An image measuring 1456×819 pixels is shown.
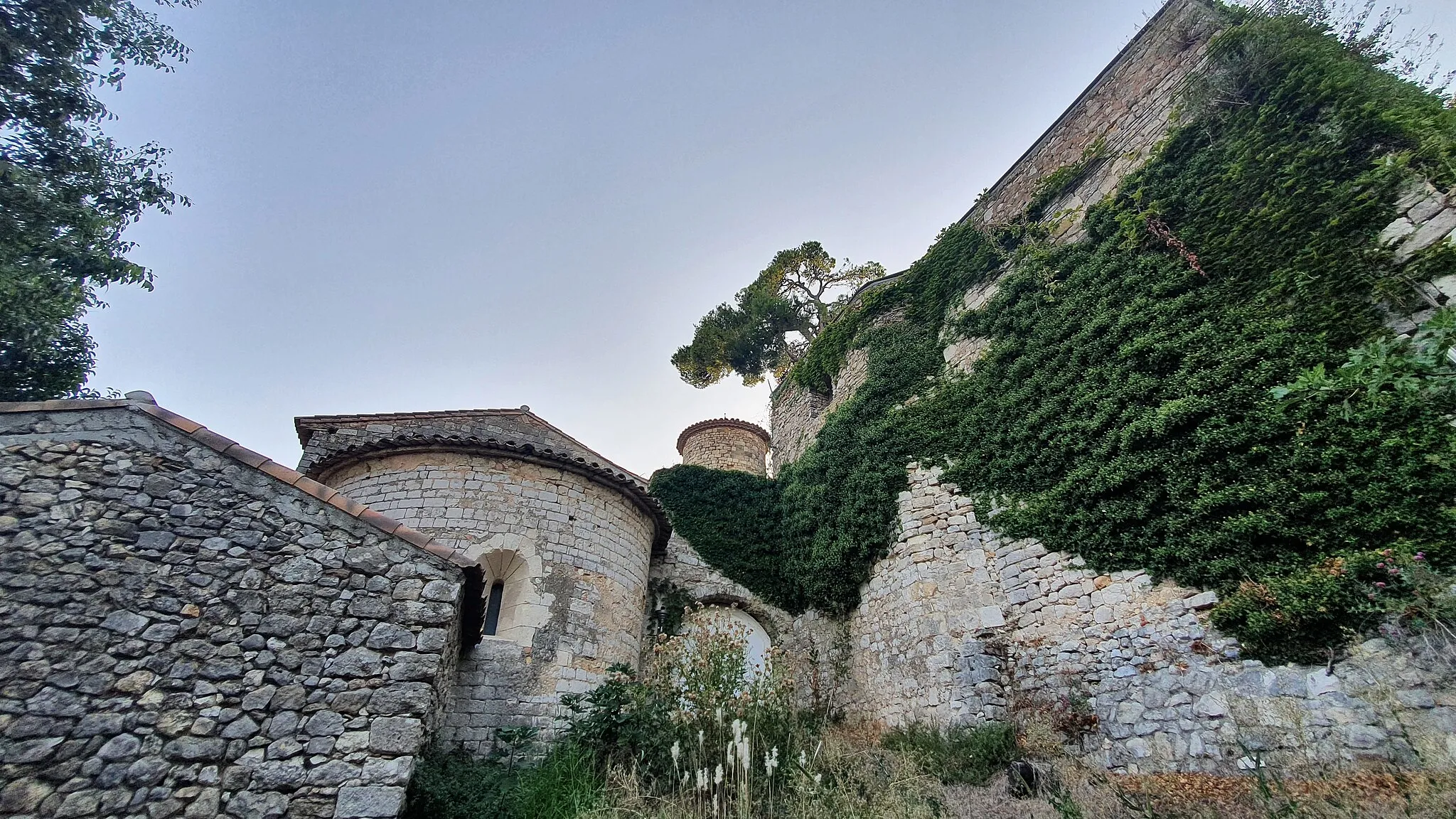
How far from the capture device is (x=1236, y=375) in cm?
662

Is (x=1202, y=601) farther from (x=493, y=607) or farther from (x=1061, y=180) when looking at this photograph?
(x=493, y=607)

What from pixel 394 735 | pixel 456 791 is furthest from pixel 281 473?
pixel 456 791

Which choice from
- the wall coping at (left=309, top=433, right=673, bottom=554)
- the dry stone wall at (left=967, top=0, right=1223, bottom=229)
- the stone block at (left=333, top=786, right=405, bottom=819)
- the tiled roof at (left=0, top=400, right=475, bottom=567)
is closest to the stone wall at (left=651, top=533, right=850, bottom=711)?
the wall coping at (left=309, top=433, right=673, bottom=554)

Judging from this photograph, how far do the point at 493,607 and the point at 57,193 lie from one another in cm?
860

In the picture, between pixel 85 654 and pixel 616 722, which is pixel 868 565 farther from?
pixel 85 654

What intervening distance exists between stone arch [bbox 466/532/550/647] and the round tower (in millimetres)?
9297

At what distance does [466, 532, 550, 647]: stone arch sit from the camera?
28.2 ft

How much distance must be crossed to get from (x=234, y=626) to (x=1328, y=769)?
830 cm

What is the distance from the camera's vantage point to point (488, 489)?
9.41 meters

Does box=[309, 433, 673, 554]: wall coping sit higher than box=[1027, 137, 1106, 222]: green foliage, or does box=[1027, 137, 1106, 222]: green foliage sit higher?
box=[1027, 137, 1106, 222]: green foliage

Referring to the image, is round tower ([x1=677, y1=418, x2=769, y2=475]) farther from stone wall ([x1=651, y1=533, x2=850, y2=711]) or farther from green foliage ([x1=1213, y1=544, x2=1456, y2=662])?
green foliage ([x1=1213, y1=544, x2=1456, y2=662])

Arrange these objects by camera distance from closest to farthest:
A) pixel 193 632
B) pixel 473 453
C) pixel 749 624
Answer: pixel 193 632 → pixel 473 453 → pixel 749 624

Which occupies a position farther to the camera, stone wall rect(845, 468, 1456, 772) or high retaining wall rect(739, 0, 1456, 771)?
high retaining wall rect(739, 0, 1456, 771)

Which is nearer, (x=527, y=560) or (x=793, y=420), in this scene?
(x=527, y=560)
